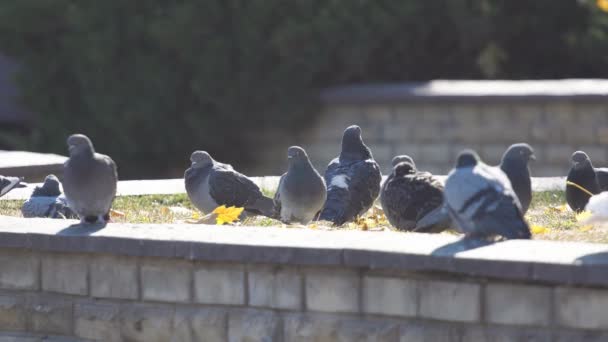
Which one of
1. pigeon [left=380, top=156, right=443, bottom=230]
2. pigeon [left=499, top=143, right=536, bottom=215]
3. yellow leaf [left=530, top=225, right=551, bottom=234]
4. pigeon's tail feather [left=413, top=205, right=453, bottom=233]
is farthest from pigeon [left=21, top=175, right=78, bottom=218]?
yellow leaf [left=530, top=225, right=551, bottom=234]

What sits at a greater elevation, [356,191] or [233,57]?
[233,57]

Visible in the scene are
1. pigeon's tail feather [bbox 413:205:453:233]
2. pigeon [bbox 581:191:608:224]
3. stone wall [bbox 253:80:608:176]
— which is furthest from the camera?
stone wall [bbox 253:80:608:176]

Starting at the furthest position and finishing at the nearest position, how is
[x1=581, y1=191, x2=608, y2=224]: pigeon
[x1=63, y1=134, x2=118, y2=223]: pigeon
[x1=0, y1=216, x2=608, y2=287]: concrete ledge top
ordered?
[x1=63, y1=134, x2=118, y2=223]: pigeon
[x1=581, y1=191, x2=608, y2=224]: pigeon
[x1=0, y1=216, x2=608, y2=287]: concrete ledge top

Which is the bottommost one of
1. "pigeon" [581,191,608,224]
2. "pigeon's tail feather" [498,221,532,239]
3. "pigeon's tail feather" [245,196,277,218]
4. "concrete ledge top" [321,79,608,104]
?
"pigeon's tail feather" [245,196,277,218]

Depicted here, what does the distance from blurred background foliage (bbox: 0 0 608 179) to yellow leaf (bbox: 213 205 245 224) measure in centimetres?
782

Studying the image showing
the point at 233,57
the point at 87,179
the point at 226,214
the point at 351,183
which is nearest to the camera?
the point at 87,179

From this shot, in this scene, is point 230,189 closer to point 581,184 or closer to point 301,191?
point 301,191

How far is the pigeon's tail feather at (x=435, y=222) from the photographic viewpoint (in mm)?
6102

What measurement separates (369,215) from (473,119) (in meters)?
6.05

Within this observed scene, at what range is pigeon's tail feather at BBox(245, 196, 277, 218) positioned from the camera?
7289 millimetres

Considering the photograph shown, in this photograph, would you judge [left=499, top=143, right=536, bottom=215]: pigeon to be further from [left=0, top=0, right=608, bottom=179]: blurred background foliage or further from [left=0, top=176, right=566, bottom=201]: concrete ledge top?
[left=0, top=0, right=608, bottom=179]: blurred background foliage

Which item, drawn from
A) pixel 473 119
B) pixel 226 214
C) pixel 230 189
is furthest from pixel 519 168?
pixel 473 119

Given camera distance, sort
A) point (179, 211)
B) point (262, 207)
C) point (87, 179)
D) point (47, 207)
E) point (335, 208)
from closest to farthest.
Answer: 1. point (87, 179)
2. point (335, 208)
3. point (47, 207)
4. point (262, 207)
5. point (179, 211)

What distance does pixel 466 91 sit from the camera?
1366 centimetres
